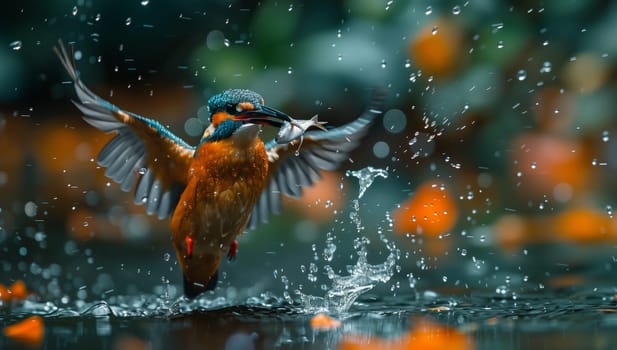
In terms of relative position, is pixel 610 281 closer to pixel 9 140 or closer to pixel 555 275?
pixel 555 275

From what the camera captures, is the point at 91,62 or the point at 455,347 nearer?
the point at 455,347

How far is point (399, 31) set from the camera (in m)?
5.05

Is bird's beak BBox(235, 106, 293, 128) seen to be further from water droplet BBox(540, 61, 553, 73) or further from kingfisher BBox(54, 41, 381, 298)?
water droplet BBox(540, 61, 553, 73)

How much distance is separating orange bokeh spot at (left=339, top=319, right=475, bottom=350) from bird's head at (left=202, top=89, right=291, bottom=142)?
2.40 ft

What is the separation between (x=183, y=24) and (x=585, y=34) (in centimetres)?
214

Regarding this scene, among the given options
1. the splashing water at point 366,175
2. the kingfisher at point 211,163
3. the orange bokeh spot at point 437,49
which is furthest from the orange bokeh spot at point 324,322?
the orange bokeh spot at point 437,49

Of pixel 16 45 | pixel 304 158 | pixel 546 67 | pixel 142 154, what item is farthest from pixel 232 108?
pixel 546 67

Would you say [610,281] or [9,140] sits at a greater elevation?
[9,140]

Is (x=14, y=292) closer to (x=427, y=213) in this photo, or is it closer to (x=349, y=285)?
(x=349, y=285)

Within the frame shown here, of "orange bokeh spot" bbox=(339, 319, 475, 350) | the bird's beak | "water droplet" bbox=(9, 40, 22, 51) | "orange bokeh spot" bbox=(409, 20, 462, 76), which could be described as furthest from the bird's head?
"water droplet" bbox=(9, 40, 22, 51)

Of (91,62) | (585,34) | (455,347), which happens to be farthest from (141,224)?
(455,347)

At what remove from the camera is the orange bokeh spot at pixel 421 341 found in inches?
96.0

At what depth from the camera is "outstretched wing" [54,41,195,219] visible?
309cm

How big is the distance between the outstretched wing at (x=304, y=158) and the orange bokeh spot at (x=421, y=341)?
36.2 inches
